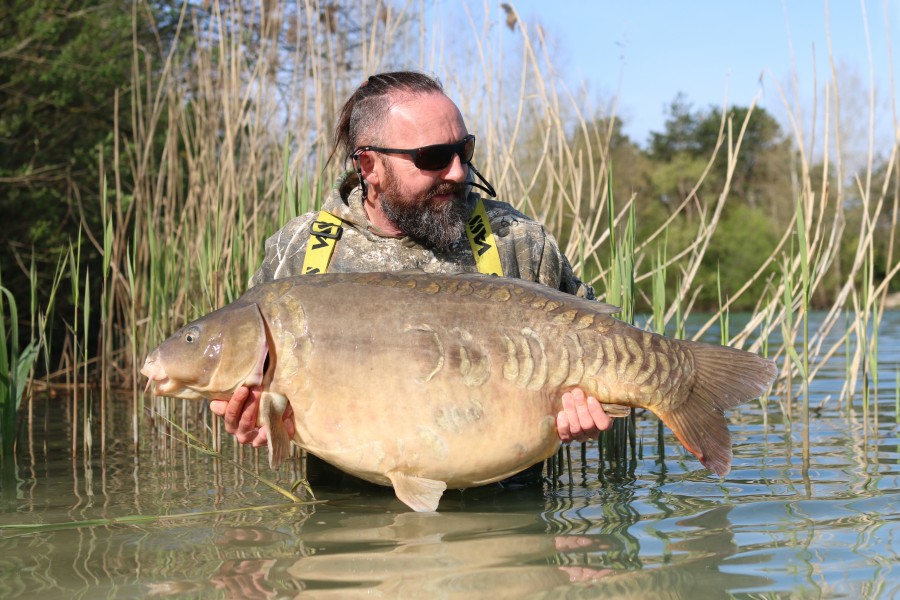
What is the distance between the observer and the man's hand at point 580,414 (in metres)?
2.71

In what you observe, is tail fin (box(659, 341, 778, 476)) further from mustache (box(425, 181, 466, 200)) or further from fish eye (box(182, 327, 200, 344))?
fish eye (box(182, 327, 200, 344))

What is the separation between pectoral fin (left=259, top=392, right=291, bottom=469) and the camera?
8.78ft

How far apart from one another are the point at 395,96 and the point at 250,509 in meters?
1.57

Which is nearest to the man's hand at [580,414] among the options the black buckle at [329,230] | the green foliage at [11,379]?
the black buckle at [329,230]

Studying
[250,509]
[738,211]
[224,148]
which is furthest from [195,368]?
[738,211]

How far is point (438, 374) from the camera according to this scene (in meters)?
2.68

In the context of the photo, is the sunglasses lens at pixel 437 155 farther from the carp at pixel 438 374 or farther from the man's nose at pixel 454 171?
the carp at pixel 438 374

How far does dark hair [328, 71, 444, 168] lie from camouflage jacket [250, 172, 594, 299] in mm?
188

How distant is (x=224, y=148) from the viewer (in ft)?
17.4

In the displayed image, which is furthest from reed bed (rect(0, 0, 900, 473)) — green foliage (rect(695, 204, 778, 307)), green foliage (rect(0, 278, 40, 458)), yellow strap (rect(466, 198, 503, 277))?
green foliage (rect(695, 204, 778, 307))

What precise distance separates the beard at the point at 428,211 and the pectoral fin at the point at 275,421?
95cm

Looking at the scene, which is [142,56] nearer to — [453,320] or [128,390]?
[128,390]

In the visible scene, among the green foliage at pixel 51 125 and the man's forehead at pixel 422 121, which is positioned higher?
the green foliage at pixel 51 125

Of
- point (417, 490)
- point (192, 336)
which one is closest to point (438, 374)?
point (417, 490)
